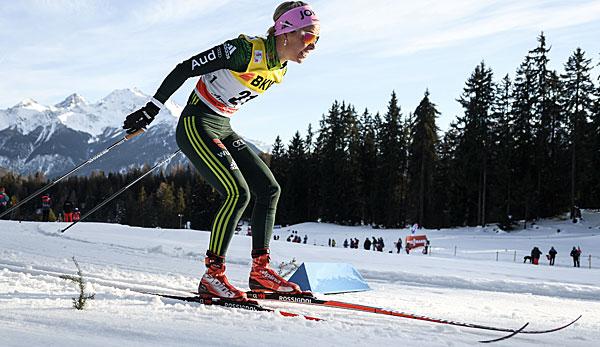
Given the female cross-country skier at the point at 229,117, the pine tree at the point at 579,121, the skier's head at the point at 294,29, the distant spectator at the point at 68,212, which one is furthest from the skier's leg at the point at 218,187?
the pine tree at the point at 579,121

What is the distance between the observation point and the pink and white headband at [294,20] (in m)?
3.49

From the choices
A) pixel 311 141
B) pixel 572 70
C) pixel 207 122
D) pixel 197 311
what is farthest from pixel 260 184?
pixel 311 141

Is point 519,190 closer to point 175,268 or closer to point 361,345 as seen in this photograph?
point 175,268

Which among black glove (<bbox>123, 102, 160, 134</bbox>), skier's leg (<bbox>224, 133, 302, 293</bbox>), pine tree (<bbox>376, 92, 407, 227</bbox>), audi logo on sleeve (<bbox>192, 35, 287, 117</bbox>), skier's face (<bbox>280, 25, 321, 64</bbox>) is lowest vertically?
skier's leg (<bbox>224, 133, 302, 293</bbox>)

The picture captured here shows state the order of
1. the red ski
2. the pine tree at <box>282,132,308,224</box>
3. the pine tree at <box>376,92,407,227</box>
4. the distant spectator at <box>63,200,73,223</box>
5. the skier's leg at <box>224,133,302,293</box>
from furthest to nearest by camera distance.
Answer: the pine tree at <box>282,132,308,224</box>
the pine tree at <box>376,92,407,227</box>
the distant spectator at <box>63,200,73,223</box>
the skier's leg at <box>224,133,302,293</box>
the red ski

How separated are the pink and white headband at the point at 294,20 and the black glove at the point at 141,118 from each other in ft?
3.23

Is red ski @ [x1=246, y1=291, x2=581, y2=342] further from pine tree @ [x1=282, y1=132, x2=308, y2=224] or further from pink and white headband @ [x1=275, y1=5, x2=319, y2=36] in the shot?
pine tree @ [x1=282, y1=132, x2=308, y2=224]

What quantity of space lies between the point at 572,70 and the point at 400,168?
1927 centimetres

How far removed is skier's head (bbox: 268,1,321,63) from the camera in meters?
3.49

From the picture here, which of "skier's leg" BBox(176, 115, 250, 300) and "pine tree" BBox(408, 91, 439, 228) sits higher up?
"pine tree" BBox(408, 91, 439, 228)

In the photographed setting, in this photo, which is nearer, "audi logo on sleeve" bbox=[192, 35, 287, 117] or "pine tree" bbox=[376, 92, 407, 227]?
"audi logo on sleeve" bbox=[192, 35, 287, 117]

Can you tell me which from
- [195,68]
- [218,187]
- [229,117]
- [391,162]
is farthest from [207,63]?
[391,162]

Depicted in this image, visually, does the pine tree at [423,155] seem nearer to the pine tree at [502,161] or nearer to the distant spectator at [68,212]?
the pine tree at [502,161]

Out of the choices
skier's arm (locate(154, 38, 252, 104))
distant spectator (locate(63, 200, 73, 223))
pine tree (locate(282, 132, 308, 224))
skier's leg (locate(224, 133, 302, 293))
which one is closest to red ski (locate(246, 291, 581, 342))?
skier's leg (locate(224, 133, 302, 293))
